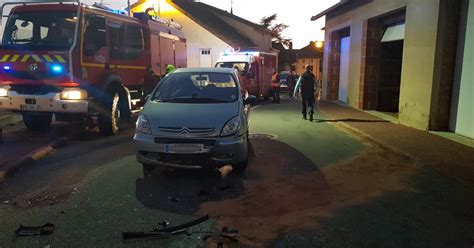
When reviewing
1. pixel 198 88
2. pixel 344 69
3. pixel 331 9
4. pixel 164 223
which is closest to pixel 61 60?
pixel 198 88

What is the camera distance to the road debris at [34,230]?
14.2 feet

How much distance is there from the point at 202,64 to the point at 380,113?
20079 millimetres

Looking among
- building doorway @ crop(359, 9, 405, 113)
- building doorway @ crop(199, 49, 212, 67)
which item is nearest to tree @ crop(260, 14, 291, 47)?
building doorway @ crop(199, 49, 212, 67)

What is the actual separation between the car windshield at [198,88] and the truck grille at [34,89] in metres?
3.17

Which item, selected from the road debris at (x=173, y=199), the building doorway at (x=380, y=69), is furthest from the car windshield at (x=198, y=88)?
the building doorway at (x=380, y=69)

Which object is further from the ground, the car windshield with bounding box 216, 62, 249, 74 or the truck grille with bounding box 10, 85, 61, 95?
the car windshield with bounding box 216, 62, 249, 74

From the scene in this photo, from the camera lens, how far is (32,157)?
7543mm

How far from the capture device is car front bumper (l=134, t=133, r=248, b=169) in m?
6.07

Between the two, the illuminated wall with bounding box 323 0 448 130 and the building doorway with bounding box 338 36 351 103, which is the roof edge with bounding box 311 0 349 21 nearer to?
the building doorway with bounding box 338 36 351 103

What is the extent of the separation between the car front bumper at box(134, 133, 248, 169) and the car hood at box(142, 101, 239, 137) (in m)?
0.12

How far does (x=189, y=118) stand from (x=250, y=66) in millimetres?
13318

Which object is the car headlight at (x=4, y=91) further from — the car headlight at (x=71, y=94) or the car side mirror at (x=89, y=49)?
the car side mirror at (x=89, y=49)

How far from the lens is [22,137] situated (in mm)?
9648

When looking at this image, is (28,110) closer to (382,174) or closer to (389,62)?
(382,174)
